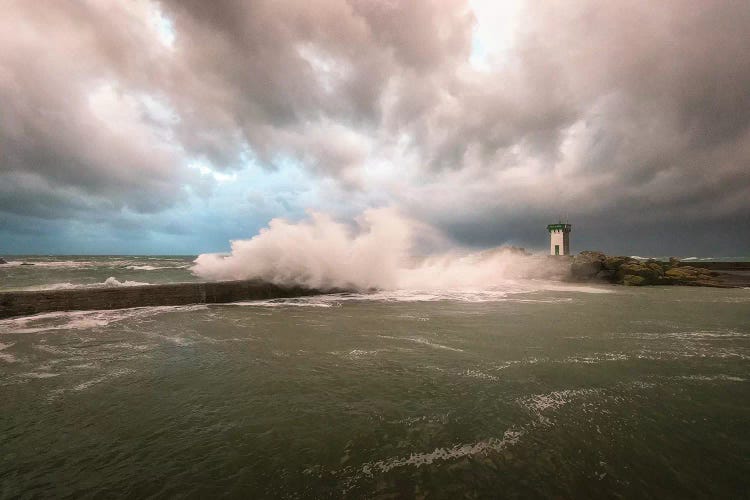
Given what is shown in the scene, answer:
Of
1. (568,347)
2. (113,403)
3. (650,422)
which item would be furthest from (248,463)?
(568,347)

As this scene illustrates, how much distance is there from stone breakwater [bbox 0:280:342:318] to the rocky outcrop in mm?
24831

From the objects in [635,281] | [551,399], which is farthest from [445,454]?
[635,281]

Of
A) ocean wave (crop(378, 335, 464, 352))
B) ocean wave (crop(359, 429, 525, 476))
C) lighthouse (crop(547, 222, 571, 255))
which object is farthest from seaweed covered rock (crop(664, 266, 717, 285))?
ocean wave (crop(359, 429, 525, 476))

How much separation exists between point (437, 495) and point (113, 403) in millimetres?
4046

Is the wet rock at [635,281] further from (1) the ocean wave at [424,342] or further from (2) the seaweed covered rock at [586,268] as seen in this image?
(1) the ocean wave at [424,342]

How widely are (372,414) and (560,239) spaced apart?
146 ft

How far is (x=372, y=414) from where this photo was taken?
3762 millimetres

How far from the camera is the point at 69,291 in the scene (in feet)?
32.0

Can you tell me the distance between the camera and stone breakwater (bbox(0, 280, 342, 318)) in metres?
9.12

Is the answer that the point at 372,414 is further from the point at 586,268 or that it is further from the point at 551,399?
the point at 586,268

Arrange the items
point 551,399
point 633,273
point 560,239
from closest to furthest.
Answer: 1. point 551,399
2. point 633,273
3. point 560,239

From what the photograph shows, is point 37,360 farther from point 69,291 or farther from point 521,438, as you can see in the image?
point 521,438

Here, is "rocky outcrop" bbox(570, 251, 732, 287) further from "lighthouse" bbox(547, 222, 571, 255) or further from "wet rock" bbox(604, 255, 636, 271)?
"lighthouse" bbox(547, 222, 571, 255)

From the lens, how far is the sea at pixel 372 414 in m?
2.67
